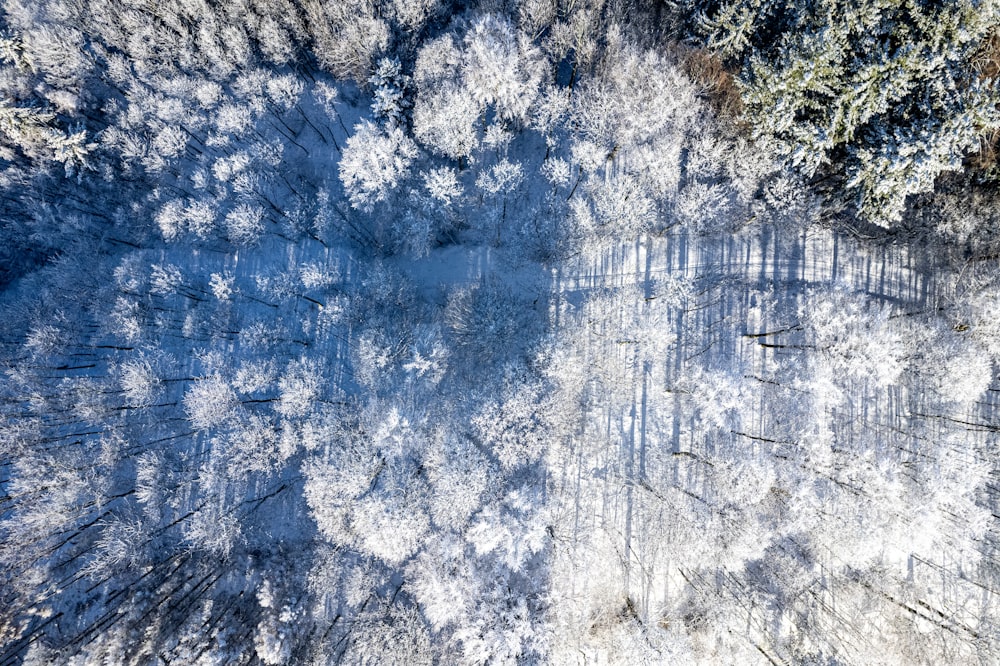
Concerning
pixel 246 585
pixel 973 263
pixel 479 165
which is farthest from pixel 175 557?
pixel 973 263

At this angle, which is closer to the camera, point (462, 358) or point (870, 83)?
point (870, 83)

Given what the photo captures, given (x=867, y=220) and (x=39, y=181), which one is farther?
(x=39, y=181)

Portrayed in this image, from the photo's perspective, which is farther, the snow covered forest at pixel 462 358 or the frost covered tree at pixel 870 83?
the snow covered forest at pixel 462 358

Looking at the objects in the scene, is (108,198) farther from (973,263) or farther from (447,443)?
(973,263)

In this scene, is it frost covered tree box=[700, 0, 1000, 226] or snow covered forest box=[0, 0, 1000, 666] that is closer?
frost covered tree box=[700, 0, 1000, 226]

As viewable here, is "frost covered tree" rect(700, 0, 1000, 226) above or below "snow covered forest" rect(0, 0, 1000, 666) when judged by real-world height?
above

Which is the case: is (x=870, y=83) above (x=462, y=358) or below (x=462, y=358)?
above

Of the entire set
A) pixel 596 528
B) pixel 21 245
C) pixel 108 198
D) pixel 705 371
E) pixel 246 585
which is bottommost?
pixel 246 585

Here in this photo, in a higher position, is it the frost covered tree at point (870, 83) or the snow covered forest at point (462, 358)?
the frost covered tree at point (870, 83)
